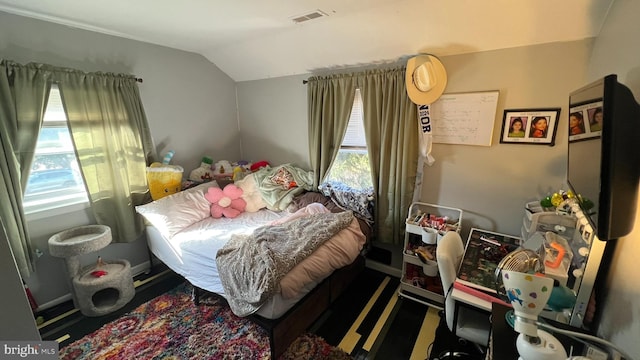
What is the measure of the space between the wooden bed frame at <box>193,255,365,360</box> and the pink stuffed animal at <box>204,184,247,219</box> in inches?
30.3

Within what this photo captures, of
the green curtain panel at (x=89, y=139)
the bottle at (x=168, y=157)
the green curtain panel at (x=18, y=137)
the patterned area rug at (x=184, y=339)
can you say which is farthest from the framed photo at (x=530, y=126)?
the green curtain panel at (x=18, y=137)

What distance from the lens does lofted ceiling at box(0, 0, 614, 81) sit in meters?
1.63

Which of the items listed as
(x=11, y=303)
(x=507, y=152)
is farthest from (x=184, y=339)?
(x=507, y=152)

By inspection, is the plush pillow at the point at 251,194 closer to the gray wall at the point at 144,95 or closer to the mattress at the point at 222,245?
the mattress at the point at 222,245

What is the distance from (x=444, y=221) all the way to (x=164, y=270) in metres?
2.95

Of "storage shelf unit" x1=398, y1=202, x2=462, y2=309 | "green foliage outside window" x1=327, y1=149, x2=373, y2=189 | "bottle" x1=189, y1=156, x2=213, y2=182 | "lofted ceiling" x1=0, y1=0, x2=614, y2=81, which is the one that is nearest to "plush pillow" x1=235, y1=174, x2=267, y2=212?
"bottle" x1=189, y1=156, x2=213, y2=182

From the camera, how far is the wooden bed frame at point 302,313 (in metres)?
1.66

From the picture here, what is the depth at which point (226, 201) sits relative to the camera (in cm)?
276

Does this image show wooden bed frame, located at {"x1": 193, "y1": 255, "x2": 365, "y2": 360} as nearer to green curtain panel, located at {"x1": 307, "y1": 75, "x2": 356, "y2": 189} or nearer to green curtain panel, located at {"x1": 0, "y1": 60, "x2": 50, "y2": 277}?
green curtain panel, located at {"x1": 307, "y1": 75, "x2": 356, "y2": 189}

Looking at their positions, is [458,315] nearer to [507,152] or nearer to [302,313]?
[302,313]

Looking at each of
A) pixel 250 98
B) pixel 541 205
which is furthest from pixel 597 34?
pixel 250 98

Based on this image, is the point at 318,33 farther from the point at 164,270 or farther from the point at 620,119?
the point at 164,270

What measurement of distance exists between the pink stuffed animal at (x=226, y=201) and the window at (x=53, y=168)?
1108mm

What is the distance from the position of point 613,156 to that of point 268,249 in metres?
1.68
